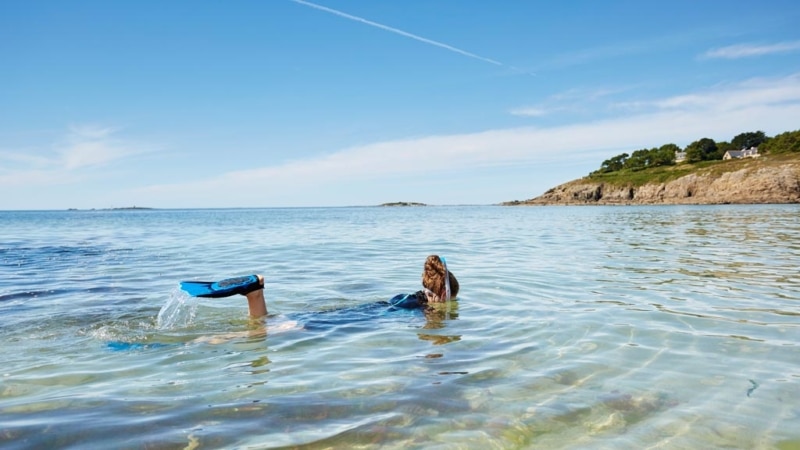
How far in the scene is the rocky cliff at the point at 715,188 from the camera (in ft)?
291

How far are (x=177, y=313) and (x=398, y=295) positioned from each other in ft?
12.8

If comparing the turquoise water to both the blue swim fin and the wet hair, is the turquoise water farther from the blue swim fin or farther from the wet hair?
the blue swim fin

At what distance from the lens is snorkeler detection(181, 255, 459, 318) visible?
26.1ft

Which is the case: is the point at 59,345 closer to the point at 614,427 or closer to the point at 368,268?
the point at 614,427

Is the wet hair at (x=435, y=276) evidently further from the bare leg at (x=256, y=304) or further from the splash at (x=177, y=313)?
the splash at (x=177, y=313)

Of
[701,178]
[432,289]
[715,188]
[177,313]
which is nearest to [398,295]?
[432,289]

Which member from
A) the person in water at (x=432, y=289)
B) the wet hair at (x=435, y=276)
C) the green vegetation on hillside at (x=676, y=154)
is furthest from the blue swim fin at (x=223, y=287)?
the green vegetation on hillside at (x=676, y=154)

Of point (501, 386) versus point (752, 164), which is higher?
point (752, 164)

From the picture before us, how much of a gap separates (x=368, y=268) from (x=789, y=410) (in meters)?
12.5

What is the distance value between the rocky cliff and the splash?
9609 cm

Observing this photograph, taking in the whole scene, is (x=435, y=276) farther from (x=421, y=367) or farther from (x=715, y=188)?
(x=715, y=188)

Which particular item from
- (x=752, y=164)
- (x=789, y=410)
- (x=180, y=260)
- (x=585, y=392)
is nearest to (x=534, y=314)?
(x=585, y=392)

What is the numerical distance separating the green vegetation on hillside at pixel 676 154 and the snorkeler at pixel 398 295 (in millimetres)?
126551

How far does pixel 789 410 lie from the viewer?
466cm
